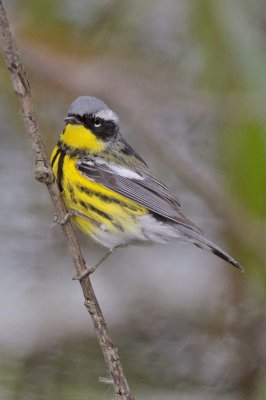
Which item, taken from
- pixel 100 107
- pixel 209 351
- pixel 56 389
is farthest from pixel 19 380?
pixel 100 107

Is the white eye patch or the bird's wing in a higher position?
the white eye patch

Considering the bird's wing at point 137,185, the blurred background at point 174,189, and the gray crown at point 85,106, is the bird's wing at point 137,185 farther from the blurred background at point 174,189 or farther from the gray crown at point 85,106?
the blurred background at point 174,189

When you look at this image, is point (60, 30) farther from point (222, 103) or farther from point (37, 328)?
point (37, 328)

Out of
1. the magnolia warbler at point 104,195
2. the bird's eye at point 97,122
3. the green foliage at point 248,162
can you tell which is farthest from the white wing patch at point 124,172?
the green foliage at point 248,162

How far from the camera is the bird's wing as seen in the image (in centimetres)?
321

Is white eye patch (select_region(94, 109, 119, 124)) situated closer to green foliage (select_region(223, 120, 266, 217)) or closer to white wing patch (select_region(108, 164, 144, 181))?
white wing patch (select_region(108, 164, 144, 181))

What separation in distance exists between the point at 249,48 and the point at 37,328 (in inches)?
57.5

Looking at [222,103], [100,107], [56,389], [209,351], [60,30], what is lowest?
[56,389]

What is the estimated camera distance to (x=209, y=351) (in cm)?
371

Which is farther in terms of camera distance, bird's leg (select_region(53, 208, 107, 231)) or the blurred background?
the blurred background

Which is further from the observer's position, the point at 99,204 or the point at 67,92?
the point at 67,92

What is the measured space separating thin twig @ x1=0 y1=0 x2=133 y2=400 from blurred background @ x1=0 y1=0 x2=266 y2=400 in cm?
73

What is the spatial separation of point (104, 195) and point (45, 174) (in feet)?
2.20

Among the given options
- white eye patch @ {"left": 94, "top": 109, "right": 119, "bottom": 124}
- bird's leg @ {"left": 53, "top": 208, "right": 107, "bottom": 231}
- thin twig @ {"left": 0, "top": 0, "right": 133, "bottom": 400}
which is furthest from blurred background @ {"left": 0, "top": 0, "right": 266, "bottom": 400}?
thin twig @ {"left": 0, "top": 0, "right": 133, "bottom": 400}
